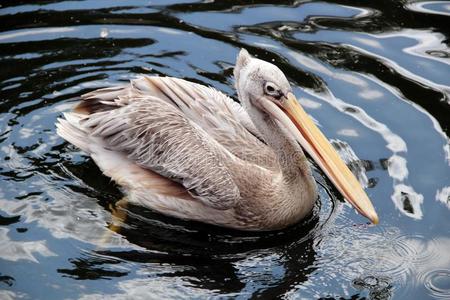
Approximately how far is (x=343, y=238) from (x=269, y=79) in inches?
40.8

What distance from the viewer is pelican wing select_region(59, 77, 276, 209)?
517 cm

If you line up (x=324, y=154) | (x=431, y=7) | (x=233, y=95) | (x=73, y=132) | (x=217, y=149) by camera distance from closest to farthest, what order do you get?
(x=324, y=154), (x=217, y=149), (x=73, y=132), (x=233, y=95), (x=431, y=7)

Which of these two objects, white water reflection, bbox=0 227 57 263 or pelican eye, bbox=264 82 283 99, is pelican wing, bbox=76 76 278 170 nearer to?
pelican eye, bbox=264 82 283 99

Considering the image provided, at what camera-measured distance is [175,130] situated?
5312 millimetres

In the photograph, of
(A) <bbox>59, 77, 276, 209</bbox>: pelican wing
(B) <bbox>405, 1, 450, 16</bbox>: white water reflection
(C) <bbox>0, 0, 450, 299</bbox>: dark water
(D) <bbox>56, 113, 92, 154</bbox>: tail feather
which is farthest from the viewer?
(B) <bbox>405, 1, 450, 16</bbox>: white water reflection

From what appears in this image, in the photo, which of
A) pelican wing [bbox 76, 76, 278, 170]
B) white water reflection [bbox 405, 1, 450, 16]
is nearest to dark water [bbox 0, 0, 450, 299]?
white water reflection [bbox 405, 1, 450, 16]

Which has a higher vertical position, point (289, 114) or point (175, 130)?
point (289, 114)

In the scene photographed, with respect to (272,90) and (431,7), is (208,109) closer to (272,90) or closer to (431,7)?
(272,90)

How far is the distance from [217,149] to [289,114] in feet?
1.70

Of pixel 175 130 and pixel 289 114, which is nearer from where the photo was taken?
pixel 289 114

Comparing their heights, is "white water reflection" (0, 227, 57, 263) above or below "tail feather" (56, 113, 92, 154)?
below

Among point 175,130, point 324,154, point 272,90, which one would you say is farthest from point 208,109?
point 324,154

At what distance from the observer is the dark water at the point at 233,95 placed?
4.70 m

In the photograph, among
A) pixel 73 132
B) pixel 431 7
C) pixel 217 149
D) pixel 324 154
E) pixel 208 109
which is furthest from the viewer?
pixel 431 7
